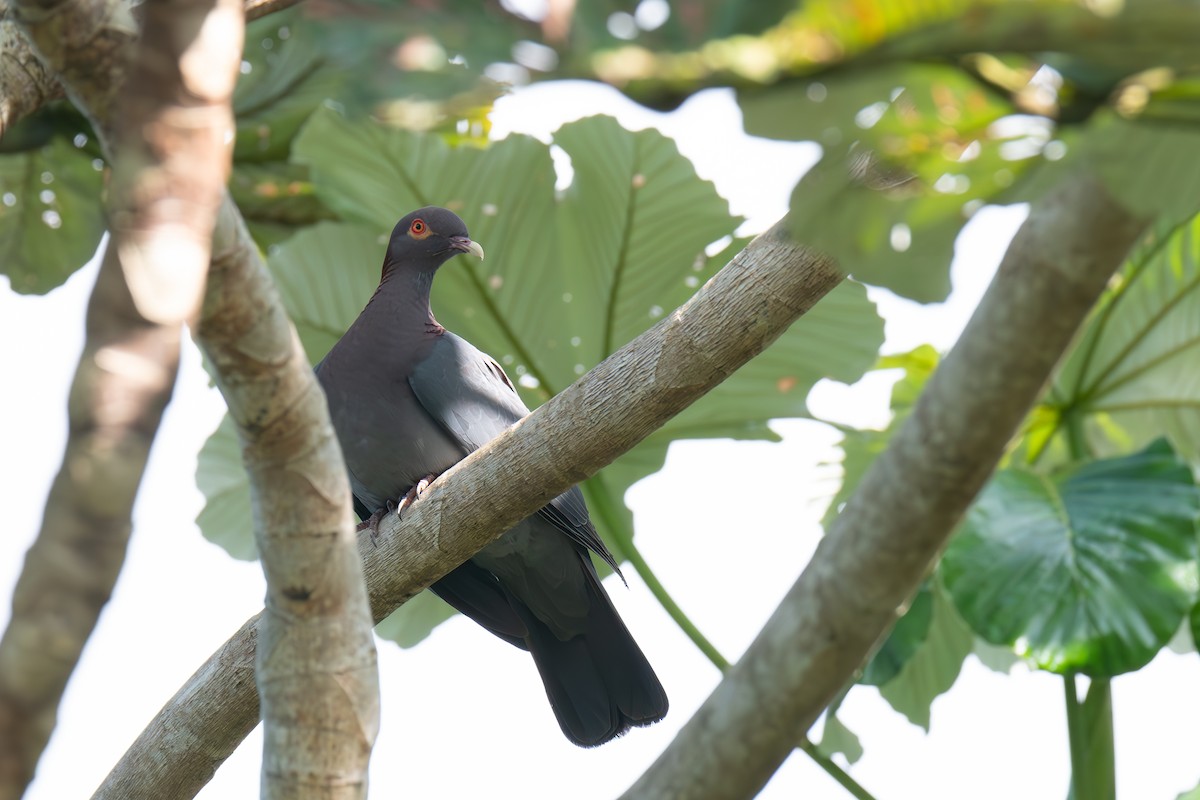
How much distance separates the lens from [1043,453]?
11.4 feet

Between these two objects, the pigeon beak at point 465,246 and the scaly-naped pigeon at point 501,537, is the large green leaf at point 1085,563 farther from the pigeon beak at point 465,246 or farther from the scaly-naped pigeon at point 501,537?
the pigeon beak at point 465,246

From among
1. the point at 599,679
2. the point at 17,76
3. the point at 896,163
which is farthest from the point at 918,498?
the point at 17,76

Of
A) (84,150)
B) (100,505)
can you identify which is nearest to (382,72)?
(100,505)

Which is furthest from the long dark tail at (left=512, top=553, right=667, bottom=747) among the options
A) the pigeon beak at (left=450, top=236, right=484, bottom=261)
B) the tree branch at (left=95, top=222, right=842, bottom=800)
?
the pigeon beak at (left=450, top=236, right=484, bottom=261)

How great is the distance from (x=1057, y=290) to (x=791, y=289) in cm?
99

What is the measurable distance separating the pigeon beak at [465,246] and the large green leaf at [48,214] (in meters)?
1.38

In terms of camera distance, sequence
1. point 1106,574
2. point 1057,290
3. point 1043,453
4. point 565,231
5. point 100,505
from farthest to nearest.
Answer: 1. point 1043,453
2. point 565,231
3. point 1106,574
4. point 1057,290
5. point 100,505

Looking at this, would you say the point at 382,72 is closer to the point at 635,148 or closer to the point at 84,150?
the point at 635,148

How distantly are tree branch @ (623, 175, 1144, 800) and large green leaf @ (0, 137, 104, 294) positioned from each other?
333 centimetres

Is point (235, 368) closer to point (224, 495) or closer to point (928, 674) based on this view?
point (224, 495)

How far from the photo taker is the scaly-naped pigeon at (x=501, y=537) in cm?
276

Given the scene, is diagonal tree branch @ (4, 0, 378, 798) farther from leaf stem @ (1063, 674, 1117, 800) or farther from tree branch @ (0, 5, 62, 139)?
leaf stem @ (1063, 674, 1117, 800)

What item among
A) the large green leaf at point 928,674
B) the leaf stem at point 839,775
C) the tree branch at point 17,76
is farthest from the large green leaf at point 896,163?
the large green leaf at point 928,674

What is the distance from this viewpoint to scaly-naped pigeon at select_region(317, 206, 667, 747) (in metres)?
2.76
